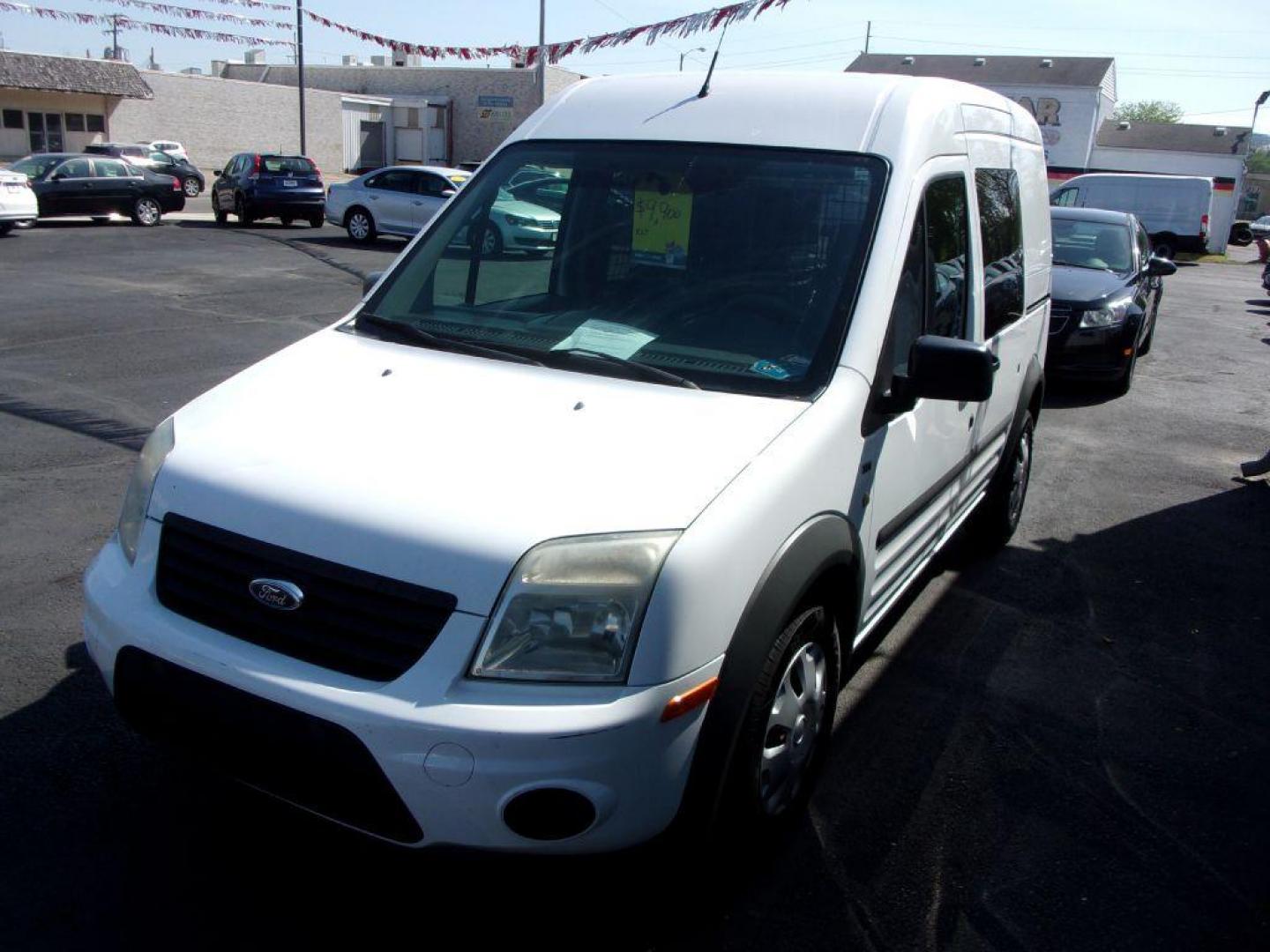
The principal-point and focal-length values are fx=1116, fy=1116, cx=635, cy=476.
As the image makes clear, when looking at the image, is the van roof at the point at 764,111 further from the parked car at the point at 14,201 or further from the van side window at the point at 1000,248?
the parked car at the point at 14,201

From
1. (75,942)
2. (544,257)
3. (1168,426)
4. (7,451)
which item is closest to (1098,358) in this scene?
(1168,426)

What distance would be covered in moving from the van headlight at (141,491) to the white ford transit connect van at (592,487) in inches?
0.7

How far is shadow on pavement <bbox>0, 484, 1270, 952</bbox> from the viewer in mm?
2826

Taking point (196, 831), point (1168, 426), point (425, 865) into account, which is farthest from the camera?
point (1168, 426)

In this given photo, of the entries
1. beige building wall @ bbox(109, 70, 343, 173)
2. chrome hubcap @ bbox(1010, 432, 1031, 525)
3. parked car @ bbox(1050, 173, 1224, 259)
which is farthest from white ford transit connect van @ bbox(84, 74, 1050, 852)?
beige building wall @ bbox(109, 70, 343, 173)

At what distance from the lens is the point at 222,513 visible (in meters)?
2.69

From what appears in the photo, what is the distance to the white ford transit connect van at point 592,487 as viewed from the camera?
2412mm

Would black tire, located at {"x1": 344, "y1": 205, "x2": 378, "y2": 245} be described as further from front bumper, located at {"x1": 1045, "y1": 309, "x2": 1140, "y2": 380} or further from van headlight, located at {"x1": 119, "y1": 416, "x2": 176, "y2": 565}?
van headlight, located at {"x1": 119, "y1": 416, "x2": 176, "y2": 565}

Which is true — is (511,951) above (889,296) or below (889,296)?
below

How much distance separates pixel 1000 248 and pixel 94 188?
76.3ft

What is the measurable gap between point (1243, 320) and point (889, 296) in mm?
17683

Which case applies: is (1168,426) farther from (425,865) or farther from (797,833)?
(425,865)

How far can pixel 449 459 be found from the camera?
273cm

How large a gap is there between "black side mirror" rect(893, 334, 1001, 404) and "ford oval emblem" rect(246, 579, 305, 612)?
1.81m
